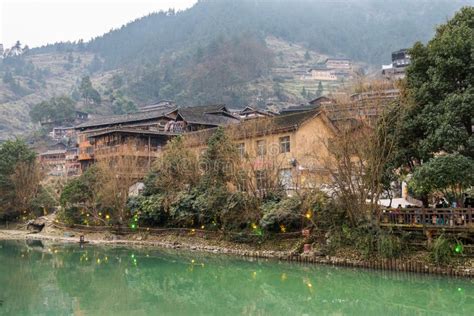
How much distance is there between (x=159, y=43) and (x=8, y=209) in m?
129

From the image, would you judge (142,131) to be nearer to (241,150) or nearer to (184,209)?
(184,209)

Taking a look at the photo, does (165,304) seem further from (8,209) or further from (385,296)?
(8,209)

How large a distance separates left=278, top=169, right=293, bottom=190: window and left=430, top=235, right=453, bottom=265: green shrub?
411 inches

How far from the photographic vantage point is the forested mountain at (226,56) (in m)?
115

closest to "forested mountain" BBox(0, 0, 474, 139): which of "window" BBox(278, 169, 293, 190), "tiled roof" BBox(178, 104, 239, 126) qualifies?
"tiled roof" BBox(178, 104, 239, 126)

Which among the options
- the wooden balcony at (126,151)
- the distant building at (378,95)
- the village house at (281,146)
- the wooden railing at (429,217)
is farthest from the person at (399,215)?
the wooden balcony at (126,151)

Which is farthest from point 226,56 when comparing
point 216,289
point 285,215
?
point 216,289

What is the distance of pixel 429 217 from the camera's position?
20.4 meters

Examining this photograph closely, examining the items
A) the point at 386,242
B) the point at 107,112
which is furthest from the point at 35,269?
the point at 107,112

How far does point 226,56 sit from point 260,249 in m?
100

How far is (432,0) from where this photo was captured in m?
187

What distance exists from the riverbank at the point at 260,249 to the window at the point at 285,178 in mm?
3718

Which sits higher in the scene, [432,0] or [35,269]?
[432,0]

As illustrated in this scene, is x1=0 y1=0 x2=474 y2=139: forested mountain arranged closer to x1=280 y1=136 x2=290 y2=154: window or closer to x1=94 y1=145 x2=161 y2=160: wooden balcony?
x1=94 y1=145 x2=161 y2=160: wooden balcony
